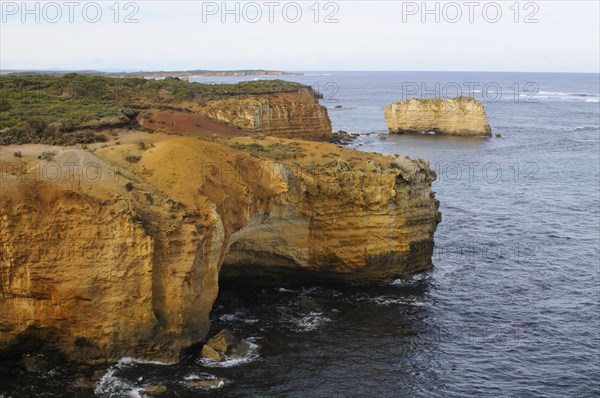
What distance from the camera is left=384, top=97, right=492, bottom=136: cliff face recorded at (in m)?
101

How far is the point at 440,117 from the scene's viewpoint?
102750mm

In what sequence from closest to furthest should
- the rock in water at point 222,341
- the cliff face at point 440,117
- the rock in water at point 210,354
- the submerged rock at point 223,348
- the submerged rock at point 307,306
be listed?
the rock in water at point 210,354 < the submerged rock at point 223,348 < the rock in water at point 222,341 < the submerged rock at point 307,306 < the cliff face at point 440,117

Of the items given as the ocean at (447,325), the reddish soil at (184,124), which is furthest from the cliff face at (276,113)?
the ocean at (447,325)

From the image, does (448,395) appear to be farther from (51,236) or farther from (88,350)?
(51,236)

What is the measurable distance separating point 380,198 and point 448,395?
1204cm

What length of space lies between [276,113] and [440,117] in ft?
116

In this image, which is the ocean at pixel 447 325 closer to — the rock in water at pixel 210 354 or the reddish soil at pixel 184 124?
the rock in water at pixel 210 354

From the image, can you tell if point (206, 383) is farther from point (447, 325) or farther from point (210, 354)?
point (447, 325)

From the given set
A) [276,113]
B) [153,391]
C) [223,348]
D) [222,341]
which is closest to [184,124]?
[222,341]

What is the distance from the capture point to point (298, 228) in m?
35.3

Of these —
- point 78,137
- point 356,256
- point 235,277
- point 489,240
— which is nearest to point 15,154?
point 78,137

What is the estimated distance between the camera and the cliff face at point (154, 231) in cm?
2630

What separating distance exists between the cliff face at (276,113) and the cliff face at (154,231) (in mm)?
32703

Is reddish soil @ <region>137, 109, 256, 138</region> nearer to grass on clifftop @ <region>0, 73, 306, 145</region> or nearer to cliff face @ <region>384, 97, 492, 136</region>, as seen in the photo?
grass on clifftop @ <region>0, 73, 306, 145</region>
